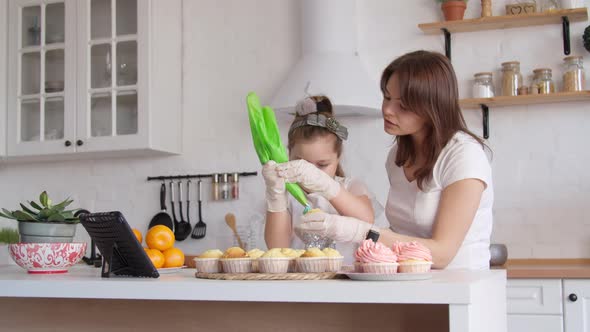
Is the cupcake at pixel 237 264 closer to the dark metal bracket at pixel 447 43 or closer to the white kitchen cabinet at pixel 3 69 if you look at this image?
the dark metal bracket at pixel 447 43

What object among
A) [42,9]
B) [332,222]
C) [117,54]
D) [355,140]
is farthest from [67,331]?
[42,9]

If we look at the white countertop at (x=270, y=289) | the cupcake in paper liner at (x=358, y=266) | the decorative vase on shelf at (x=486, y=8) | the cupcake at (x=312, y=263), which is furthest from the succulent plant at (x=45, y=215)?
the decorative vase on shelf at (x=486, y=8)

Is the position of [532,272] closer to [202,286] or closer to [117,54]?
[202,286]

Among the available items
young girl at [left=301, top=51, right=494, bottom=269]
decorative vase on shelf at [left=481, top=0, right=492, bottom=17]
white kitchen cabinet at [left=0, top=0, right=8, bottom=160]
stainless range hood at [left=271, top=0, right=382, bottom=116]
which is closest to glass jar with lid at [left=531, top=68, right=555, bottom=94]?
decorative vase on shelf at [left=481, top=0, right=492, bottom=17]

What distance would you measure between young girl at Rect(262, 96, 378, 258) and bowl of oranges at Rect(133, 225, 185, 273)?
31 centimetres

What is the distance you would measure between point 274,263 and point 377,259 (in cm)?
23

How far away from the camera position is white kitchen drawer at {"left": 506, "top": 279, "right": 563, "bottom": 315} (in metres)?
2.98

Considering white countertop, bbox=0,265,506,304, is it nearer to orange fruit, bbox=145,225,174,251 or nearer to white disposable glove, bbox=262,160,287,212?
orange fruit, bbox=145,225,174,251

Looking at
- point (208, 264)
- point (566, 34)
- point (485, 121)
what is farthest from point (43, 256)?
point (566, 34)

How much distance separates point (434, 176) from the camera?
198 centimetres

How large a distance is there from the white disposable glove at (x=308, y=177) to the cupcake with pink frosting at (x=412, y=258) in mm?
520

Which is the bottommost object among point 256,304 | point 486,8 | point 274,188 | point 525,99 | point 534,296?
point 534,296

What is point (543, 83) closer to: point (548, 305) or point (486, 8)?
point (486, 8)

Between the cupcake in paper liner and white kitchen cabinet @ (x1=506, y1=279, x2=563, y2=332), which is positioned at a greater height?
the cupcake in paper liner
